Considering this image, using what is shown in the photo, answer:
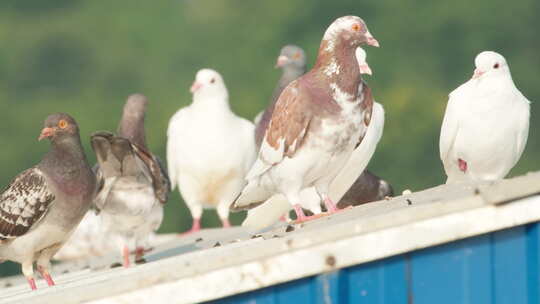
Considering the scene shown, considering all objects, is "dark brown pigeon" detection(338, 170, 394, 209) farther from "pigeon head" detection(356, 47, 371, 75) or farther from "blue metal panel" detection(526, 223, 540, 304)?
"blue metal panel" detection(526, 223, 540, 304)

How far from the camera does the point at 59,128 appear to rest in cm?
966

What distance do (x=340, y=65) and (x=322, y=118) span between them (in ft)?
1.20

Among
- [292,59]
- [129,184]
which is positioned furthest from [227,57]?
[129,184]

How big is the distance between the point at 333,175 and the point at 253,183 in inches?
21.5

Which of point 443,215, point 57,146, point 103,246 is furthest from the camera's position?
point 103,246

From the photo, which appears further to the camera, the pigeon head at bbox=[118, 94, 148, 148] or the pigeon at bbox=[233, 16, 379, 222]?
the pigeon head at bbox=[118, 94, 148, 148]

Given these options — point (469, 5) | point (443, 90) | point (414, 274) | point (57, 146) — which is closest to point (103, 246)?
point (57, 146)

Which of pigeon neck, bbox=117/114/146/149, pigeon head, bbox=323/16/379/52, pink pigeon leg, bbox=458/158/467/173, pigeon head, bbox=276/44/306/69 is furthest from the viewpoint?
pigeon head, bbox=276/44/306/69

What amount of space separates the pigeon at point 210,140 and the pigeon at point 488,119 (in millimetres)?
3652

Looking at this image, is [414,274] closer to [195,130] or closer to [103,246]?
[195,130]

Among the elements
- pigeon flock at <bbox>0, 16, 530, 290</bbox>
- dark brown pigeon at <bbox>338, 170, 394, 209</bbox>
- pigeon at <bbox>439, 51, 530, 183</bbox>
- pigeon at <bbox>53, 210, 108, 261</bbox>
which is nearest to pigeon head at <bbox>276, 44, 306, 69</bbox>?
dark brown pigeon at <bbox>338, 170, 394, 209</bbox>

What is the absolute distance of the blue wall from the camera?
622cm

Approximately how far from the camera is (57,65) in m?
57.4

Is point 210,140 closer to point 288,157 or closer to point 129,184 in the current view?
point 129,184
